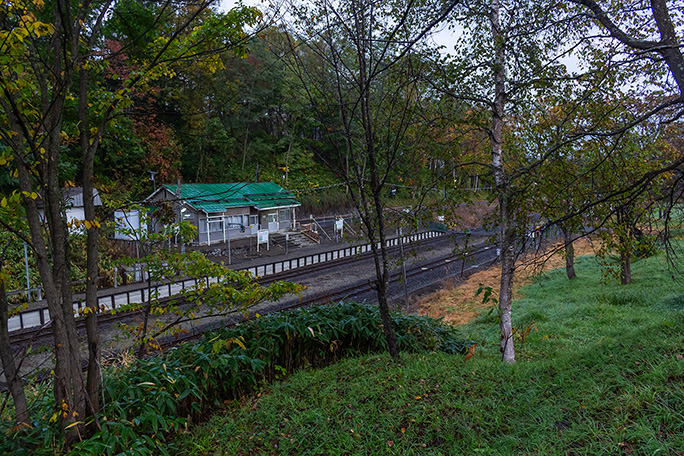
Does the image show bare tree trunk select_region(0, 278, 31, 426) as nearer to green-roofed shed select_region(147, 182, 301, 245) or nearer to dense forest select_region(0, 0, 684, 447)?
dense forest select_region(0, 0, 684, 447)

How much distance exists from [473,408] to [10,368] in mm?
4364

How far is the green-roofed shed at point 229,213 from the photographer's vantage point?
70.2 feet

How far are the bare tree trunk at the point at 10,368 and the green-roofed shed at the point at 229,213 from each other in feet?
53.0

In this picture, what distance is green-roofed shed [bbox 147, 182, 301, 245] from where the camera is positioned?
70.2 feet

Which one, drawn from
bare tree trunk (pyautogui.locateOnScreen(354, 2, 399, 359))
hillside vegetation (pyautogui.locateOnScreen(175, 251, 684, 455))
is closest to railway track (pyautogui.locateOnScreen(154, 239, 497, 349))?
bare tree trunk (pyautogui.locateOnScreen(354, 2, 399, 359))

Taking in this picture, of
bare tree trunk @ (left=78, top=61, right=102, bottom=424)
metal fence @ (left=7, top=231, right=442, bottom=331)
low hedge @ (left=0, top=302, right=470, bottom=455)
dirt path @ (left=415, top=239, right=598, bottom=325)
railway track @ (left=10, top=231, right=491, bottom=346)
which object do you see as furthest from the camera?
dirt path @ (left=415, top=239, right=598, bottom=325)

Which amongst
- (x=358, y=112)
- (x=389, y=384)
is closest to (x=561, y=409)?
(x=389, y=384)

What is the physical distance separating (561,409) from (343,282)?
40.7 feet

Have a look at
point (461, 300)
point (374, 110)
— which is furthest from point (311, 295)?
point (374, 110)

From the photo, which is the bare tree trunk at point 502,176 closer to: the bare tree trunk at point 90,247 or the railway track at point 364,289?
the railway track at point 364,289

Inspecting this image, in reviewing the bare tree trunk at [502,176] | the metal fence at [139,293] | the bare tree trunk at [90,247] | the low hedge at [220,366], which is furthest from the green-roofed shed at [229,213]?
the bare tree trunk at [90,247]

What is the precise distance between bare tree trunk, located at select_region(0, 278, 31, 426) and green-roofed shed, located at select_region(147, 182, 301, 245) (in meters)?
16.1

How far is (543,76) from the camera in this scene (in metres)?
5.62

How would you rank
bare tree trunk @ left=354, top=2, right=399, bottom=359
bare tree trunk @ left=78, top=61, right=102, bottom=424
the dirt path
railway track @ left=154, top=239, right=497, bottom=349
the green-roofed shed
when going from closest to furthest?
bare tree trunk @ left=78, top=61, right=102, bottom=424 < bare tree trunk @ left=354, top=2, right=399, bottom=359 < railway track @ left=154, top=239, right=497, bottom=349 < the dirt path < the green-roofed shed
